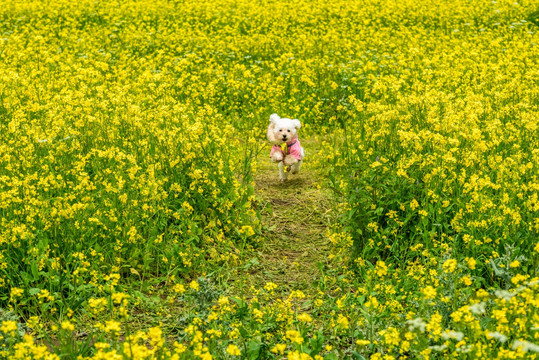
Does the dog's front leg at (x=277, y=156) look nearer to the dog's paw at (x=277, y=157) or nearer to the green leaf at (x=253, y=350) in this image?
the dog's paw at (x=277, y=157)

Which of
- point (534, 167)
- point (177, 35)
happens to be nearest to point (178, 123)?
point (534, 167)

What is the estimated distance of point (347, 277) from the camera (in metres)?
5.22

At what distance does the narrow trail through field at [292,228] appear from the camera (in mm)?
5375

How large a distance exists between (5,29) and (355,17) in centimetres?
737

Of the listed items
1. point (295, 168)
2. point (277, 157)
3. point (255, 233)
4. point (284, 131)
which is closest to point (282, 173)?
point (295, 168)

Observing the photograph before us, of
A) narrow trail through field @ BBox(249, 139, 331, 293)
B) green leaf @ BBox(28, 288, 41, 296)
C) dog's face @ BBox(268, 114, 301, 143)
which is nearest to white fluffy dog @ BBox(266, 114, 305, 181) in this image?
dog's face @ BBox(268, 114, 301, 143)

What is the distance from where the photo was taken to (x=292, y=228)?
6305 mm

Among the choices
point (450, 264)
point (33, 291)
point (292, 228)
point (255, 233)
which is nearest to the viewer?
point (450, 264)

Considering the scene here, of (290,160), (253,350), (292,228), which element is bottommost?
(253,350)

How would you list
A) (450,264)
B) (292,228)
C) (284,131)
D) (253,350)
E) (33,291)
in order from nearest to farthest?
(450,264) < (253,350) < (33,291) < (292,228) < (284,131)

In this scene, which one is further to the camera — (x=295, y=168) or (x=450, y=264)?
(x=295, y=168)

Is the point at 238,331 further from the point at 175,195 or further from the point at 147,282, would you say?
the point at 175,195

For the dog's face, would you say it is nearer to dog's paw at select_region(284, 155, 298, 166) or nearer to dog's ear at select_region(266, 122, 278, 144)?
dog's ear at select_region(266, 122, 278, 144)

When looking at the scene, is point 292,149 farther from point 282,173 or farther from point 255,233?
point 255,233
